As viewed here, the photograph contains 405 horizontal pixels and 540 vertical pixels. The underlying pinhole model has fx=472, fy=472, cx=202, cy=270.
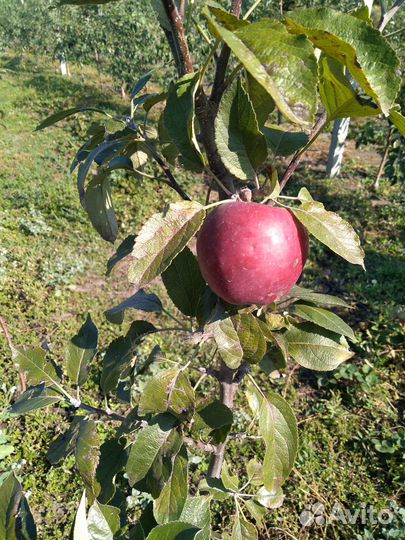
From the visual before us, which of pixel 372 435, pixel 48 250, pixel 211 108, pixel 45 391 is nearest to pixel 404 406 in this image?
pixel 372 435

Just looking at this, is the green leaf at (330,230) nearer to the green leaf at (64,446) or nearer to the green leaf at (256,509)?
the green leaf at (64,446)

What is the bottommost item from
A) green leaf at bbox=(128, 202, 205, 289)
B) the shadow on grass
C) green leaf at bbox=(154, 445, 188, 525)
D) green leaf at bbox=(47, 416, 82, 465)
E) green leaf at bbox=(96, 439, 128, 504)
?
the shadow on grass

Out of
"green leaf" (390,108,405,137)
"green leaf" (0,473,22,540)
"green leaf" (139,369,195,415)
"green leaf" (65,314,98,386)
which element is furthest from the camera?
"green leaf" (65,314,98,386)

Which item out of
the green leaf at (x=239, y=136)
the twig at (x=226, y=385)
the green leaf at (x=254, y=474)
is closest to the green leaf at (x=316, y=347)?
the twig at (x=226, y=385)

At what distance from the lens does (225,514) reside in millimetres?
1945

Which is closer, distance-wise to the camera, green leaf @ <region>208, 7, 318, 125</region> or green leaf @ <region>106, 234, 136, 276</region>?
green leaf @ <region>208, 7, 318, 125</region>

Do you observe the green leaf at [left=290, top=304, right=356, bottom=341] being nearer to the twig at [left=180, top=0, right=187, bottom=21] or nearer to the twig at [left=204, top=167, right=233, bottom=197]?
the twig at [left=204, top=167, right=233, bottom=197]

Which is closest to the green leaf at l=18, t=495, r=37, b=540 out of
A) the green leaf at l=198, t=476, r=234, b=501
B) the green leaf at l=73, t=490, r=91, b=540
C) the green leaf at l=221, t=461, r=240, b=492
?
the green leaf at l=73, t=490, r=91, b=540

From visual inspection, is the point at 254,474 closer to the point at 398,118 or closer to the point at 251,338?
the point at 251,338

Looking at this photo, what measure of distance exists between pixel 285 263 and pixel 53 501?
5.96ft

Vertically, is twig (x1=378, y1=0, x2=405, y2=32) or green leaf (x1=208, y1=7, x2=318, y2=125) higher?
green leaf (x1=208, y1=7, x2=318, y2=125)

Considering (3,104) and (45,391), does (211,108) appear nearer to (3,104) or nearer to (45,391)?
(45,391)

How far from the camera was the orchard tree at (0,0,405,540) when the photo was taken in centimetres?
45

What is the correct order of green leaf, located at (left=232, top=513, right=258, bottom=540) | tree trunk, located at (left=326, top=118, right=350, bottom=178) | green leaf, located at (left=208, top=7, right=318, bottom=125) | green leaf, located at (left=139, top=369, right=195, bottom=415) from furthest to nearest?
tree trunk, located at (left=326, top=118, right=350, bottom=178) → green leaf, located at (left=232, top=513, right=258, bottom=540) → green leaf, located at (left=139, top=369, right=195, bottom=415) → green leaf, located at (left=208, top=7, right=318, bottom=125)
